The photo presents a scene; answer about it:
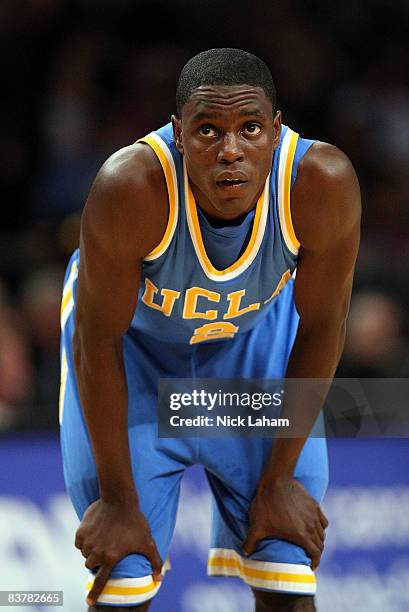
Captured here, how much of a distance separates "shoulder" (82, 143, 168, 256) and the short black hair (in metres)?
0.11

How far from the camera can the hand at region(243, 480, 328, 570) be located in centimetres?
171

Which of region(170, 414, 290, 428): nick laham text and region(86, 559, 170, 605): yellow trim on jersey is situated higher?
region(170, 414, 290, 428): nick laham text

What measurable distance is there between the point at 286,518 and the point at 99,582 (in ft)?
1.04

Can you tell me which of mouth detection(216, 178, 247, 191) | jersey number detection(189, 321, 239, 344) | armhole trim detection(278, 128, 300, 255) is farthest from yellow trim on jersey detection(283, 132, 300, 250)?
jersey number detection(189, 321, 239, 344)

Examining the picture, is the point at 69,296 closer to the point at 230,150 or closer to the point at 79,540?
the point at 79,540

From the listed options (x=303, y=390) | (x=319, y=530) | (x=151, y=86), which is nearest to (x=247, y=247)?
(x=303, y=390)

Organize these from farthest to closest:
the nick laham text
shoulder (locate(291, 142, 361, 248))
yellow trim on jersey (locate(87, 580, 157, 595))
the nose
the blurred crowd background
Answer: the blurred crowd background < the nick laham text < yellow trim on jersey (locate(87, 580, 157, 595)) < shoulder (locate(291, 142, 361, 248)) < the nose

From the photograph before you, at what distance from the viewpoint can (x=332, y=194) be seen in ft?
5.05

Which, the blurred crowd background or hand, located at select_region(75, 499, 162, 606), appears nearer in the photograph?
hand, located at select_region(75, 499, 162, 606)

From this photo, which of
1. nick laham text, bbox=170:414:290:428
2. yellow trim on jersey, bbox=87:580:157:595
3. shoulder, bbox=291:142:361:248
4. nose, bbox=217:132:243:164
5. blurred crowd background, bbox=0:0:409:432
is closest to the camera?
nose, bbox=217:132:243:164

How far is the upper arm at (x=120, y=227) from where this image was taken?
152 cm

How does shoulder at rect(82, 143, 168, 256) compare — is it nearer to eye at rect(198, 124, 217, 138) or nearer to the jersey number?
eye at rect(198, 124, 217, 138)

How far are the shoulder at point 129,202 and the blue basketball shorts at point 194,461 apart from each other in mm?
299

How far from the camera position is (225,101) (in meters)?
1.44
